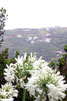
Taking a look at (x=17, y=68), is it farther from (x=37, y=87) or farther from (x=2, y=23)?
(x=2, y=23)

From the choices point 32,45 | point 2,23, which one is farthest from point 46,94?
point 32,45

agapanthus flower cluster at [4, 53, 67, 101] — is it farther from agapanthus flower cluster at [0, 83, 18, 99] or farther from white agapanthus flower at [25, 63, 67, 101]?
agapanthus flower cluster at [0, 83, 18, 99]

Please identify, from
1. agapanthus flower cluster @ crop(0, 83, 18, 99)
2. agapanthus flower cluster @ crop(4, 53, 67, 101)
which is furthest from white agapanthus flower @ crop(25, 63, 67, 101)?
agapanthus flower cluster @ crop(0, 83, 18, 99)

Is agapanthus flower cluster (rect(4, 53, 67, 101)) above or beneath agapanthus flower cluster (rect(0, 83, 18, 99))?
above

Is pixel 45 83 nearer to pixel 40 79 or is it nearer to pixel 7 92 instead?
pixel 40 79

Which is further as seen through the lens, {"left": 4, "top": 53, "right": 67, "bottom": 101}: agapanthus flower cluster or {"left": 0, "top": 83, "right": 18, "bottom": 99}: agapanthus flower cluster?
{"left": 0, "top": 83, "right": 18, "bottom": 99}: agapanthus flower cluster

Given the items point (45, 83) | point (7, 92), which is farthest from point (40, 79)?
point (7, 92)

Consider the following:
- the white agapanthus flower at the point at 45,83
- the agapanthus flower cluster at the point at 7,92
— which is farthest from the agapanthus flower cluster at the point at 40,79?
the agapanthus flower cluster at the point at 7,92

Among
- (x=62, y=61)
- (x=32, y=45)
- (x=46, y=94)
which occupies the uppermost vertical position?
(x=46, y=94)
